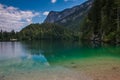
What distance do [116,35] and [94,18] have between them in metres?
38.1

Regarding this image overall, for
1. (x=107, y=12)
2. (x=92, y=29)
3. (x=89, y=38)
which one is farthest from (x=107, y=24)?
(x=89, y=38)

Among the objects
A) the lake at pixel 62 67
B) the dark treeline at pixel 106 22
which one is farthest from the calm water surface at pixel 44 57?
the dark treeline at pixel 106 22

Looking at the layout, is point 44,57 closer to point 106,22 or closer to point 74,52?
point 74,52

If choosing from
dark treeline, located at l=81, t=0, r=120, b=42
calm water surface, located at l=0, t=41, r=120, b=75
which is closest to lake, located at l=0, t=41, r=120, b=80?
calm water surface, located at l=0, t=41, r=120, b=75

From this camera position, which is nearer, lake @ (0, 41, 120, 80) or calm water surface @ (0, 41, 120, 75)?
lake @ (0, 41, 120, 80)

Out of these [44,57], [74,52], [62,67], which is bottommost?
[44,57]

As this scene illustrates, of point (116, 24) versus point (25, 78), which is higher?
point (116, 24)

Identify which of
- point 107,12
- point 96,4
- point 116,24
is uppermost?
point 96,4

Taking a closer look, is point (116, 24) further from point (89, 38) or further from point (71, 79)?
point (71, 79)

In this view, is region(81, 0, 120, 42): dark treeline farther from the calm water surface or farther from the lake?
the lake

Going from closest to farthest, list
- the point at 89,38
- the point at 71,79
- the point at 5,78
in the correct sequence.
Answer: the point at 71,79 → the point at 5,78 → the point at 89,38

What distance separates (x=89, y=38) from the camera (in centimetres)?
10506

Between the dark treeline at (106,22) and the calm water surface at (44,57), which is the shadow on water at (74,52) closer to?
the calm water surface at (44,57)

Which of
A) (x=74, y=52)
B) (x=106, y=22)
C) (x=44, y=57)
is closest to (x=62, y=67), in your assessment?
(x=44, y=57)
